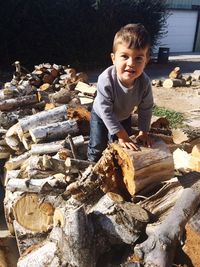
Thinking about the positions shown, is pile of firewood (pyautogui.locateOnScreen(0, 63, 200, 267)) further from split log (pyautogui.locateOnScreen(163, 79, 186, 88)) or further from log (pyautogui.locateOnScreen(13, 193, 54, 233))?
split log (pyautogui.locateOnScreen(163, 79, 186, 88))

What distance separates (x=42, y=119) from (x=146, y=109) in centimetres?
185

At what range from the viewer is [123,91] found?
329 centimetres

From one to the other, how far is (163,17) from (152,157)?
14262 mm

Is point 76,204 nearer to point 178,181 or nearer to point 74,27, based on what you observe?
point 178,181

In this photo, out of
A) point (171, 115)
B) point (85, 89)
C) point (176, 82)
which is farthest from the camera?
point (176, 82)

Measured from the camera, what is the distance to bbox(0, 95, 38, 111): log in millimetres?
5617

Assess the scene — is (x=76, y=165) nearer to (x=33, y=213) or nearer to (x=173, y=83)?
(x=33, y=213)

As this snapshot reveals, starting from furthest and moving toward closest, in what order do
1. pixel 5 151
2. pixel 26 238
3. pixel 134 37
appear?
pixel 5 151 → pixel 26 238 → pixel 134 37

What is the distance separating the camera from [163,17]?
52.7ft

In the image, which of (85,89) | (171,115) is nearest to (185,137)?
(171,115)

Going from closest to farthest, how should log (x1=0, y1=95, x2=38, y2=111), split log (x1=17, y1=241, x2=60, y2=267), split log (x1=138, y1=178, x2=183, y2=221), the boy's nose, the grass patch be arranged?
split log (x1=17, y1=241, x2=60, y2=267) → split log (x1=138, y1=178, x2=183, y2=221) → the boy's nose → log (x1=0, y1=95, x2=38, y2=111) → the grass patch

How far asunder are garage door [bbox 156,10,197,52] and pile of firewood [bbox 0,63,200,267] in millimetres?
17057

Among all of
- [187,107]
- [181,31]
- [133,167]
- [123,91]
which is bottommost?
[181,31]

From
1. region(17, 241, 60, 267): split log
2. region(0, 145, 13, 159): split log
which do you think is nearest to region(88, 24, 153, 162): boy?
region(17, 241, 60, 267): split log
